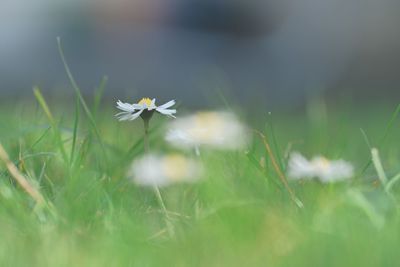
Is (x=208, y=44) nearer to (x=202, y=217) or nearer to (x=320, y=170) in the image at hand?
(x=320, y=170)

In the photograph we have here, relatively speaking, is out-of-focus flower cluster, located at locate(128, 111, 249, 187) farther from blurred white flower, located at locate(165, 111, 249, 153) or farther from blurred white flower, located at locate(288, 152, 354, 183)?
blurred white flower, located at locate(288, 152, 354, 183)

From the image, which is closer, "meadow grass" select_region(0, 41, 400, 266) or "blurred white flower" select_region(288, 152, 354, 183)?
"meadow grass" select_region(0, 41, 400, 266)

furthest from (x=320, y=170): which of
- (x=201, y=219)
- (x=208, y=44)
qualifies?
(x=208, y=44)

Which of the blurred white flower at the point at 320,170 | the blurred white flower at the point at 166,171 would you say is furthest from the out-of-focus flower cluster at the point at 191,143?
the blurred white flower at the point at 320,170

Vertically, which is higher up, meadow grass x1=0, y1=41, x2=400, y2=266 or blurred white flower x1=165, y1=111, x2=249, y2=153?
meadow grass x1=0, y1=41, x2=400, y2=266

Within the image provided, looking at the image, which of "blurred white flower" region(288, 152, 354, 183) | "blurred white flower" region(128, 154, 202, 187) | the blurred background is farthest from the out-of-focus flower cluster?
the blurred background

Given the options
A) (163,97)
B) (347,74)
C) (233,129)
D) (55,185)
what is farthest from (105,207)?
(347,74)

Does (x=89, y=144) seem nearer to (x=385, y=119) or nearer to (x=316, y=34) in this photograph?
(x=385, y=119)
